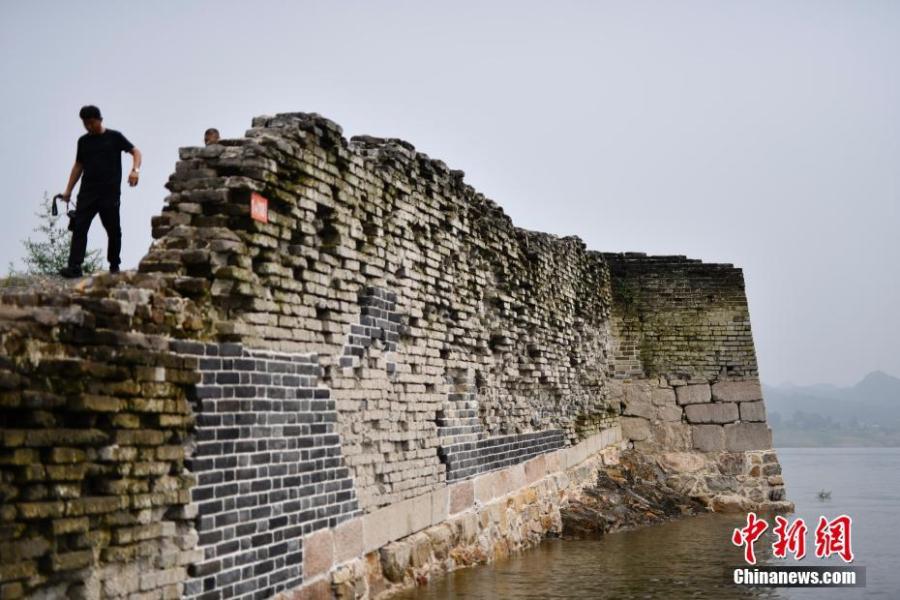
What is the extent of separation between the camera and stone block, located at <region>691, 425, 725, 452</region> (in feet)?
55.5

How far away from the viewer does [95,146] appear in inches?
273

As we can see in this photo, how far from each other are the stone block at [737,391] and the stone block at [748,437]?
514mm

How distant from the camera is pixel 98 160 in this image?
6.93 metres

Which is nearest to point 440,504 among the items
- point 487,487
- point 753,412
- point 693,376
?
point 487,487

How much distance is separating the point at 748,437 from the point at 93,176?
13145 mm

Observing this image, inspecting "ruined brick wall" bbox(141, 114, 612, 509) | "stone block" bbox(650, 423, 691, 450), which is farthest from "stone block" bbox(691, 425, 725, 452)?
"ruined brick wall" bbox(141, 114, 612, 509)

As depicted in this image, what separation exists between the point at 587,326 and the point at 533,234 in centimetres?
328

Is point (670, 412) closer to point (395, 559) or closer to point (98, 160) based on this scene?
point (395, 559)

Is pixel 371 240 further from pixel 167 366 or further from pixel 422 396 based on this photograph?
pixel 167 366

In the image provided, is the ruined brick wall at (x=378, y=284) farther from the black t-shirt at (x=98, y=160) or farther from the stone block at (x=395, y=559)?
the black t-shirt at (x=98, y=160)

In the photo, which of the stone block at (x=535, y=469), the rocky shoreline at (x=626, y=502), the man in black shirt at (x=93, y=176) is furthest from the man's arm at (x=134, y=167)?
the rocky shoreline at (x=626, y=502)

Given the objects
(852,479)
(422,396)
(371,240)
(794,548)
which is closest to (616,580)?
(422,396)

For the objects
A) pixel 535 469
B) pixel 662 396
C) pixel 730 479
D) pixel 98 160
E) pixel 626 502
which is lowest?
pixel 626 502

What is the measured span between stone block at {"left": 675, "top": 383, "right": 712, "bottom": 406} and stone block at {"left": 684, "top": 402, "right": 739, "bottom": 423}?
98mm
